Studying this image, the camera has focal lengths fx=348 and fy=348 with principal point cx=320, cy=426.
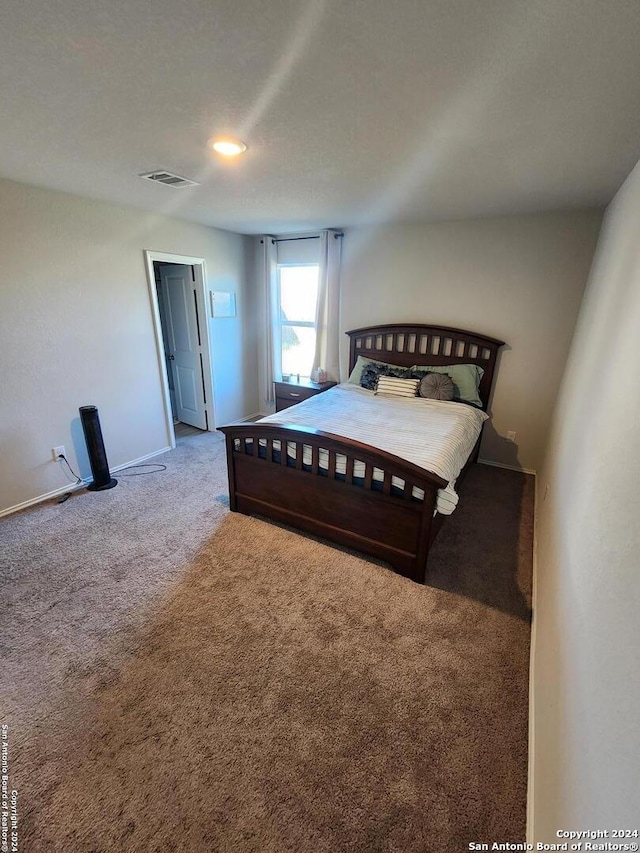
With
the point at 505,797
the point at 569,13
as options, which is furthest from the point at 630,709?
the point at 569,13

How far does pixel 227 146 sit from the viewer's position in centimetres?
179

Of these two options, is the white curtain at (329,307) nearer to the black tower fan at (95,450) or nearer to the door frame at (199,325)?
the door frame at (199,325)

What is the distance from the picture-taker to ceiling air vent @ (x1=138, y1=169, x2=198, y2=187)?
87.4 inches

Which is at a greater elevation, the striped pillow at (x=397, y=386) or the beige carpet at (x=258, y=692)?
the striped pillow at (x=397, y=386)

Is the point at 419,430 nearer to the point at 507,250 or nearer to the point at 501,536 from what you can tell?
the point at 501,536

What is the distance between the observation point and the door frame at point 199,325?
3.47m

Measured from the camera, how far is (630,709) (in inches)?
26.7

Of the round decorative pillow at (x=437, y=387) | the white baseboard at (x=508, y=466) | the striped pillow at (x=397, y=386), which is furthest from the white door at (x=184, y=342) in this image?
the white baseboard at (x=508, y=466)

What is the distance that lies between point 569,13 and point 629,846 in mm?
1856

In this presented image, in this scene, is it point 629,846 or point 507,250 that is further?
point 507,250

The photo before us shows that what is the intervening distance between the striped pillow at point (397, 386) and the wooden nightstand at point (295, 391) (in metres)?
0.74

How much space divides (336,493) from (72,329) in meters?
2.62

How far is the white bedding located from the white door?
1.89m

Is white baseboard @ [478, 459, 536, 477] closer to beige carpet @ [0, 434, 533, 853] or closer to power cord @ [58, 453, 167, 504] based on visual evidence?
beige carpet @ [0, 434, 533, 853]
